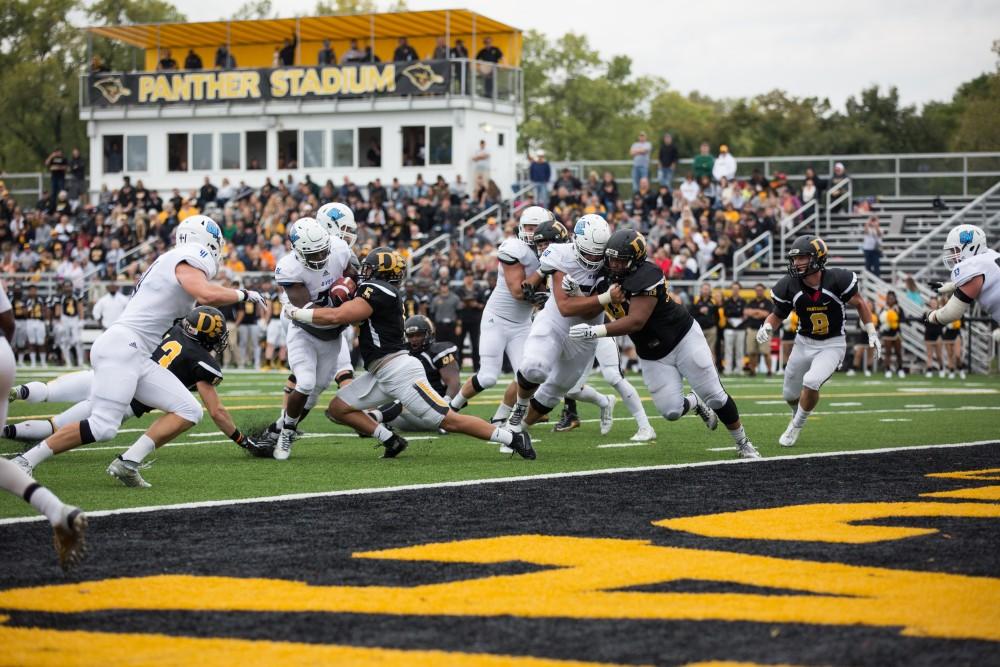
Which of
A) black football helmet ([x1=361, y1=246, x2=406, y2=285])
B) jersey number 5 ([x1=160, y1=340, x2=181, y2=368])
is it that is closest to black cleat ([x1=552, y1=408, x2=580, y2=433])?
black football helmet ([x1=361, y1=246, x2=406, y2=285])

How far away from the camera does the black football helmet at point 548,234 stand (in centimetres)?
1130

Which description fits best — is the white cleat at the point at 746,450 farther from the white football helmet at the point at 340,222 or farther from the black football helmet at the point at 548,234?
the white football helmet at the point at 340,222

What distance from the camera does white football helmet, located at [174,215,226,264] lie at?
892cm

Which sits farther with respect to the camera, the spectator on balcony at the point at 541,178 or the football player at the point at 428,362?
the spectator on balcony at the point at 541,178

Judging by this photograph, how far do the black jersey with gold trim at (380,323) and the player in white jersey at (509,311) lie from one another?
214 cm

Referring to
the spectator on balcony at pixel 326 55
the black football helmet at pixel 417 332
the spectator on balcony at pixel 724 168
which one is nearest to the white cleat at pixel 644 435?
the black football helmet at pixel 417 332

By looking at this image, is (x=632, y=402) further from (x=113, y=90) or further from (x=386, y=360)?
(x=113, y=90)

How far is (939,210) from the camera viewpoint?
1105 inches

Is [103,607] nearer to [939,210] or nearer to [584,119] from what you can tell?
[939,210]

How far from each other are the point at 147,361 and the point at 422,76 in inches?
1083

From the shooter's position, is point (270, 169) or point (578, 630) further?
point (270, 169)

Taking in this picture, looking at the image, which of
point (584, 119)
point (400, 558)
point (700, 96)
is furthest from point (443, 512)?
point (700, 96)

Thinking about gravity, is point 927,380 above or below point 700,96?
below

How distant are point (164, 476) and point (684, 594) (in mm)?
5033
